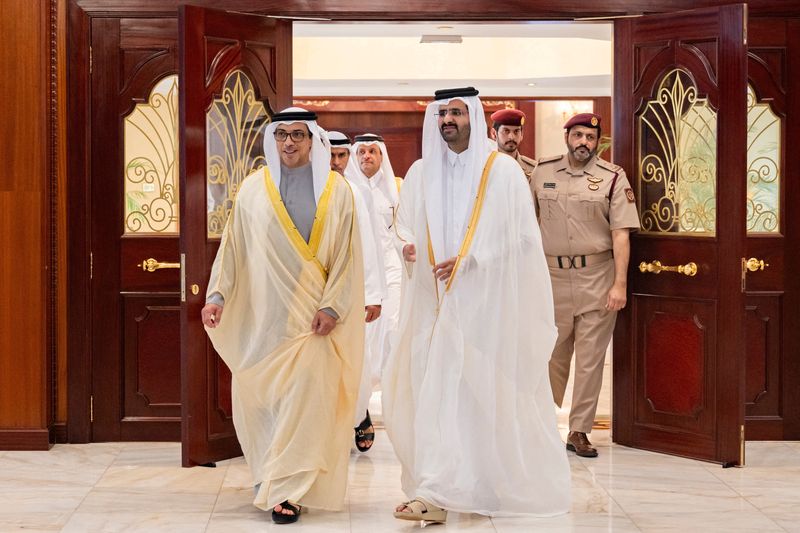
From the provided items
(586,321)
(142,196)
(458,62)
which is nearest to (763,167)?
(586,321)

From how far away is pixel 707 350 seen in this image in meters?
5.91

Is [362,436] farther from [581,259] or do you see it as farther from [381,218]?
[381,218]

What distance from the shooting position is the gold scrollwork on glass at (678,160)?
593cm

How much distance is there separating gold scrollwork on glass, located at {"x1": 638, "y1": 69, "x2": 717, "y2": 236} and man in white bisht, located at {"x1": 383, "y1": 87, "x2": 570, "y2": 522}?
1496 millimetres

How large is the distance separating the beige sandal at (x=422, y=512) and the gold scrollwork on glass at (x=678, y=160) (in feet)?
7.24

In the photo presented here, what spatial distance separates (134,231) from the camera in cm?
635

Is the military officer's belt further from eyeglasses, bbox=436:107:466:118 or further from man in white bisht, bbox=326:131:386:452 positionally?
eyeglasses, bbox=436:107:466:118

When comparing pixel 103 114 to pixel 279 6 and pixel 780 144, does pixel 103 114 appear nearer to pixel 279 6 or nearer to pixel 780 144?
pixel 279 6

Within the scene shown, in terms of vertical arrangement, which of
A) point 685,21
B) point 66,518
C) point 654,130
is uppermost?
point 685,21

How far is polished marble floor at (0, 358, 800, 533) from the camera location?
4691 millimetres

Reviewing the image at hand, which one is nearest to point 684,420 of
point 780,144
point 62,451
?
point 780,144

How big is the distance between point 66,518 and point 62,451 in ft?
4.64

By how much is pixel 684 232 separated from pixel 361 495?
222 centimetres

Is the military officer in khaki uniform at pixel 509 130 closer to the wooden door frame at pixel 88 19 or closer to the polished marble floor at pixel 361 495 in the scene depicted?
the wooden door frame at pixel 88 19
